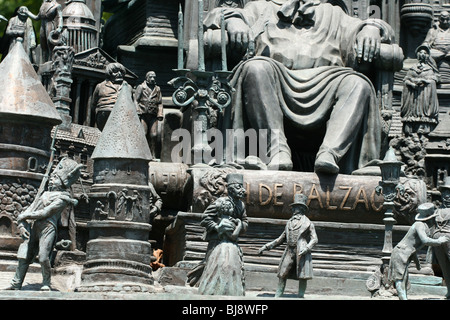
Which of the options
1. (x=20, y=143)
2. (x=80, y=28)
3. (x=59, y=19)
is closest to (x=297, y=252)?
(x=20, y=143)

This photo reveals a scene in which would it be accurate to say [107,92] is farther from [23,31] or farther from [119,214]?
[119,214]

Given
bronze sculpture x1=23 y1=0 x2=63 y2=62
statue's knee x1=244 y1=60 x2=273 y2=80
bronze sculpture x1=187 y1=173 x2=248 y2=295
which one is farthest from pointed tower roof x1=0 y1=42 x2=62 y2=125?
bronze sculpture x1=23 y1=0 x2=63 y2=62

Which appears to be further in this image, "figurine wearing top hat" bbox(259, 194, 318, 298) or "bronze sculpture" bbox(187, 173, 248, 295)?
"figurine wearing top hat" bbox(259, 194, 318, 298)

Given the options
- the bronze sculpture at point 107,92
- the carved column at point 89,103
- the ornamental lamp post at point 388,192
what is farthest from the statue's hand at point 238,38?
the carved column at point 89,103

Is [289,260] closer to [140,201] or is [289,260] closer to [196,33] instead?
[140,201]

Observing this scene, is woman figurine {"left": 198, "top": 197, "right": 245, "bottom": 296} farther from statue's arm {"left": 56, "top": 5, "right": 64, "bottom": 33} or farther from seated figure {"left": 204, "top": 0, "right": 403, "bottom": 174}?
statue's arm {"left": 56, "top": 5, "right": 64, "bottom": 33}
